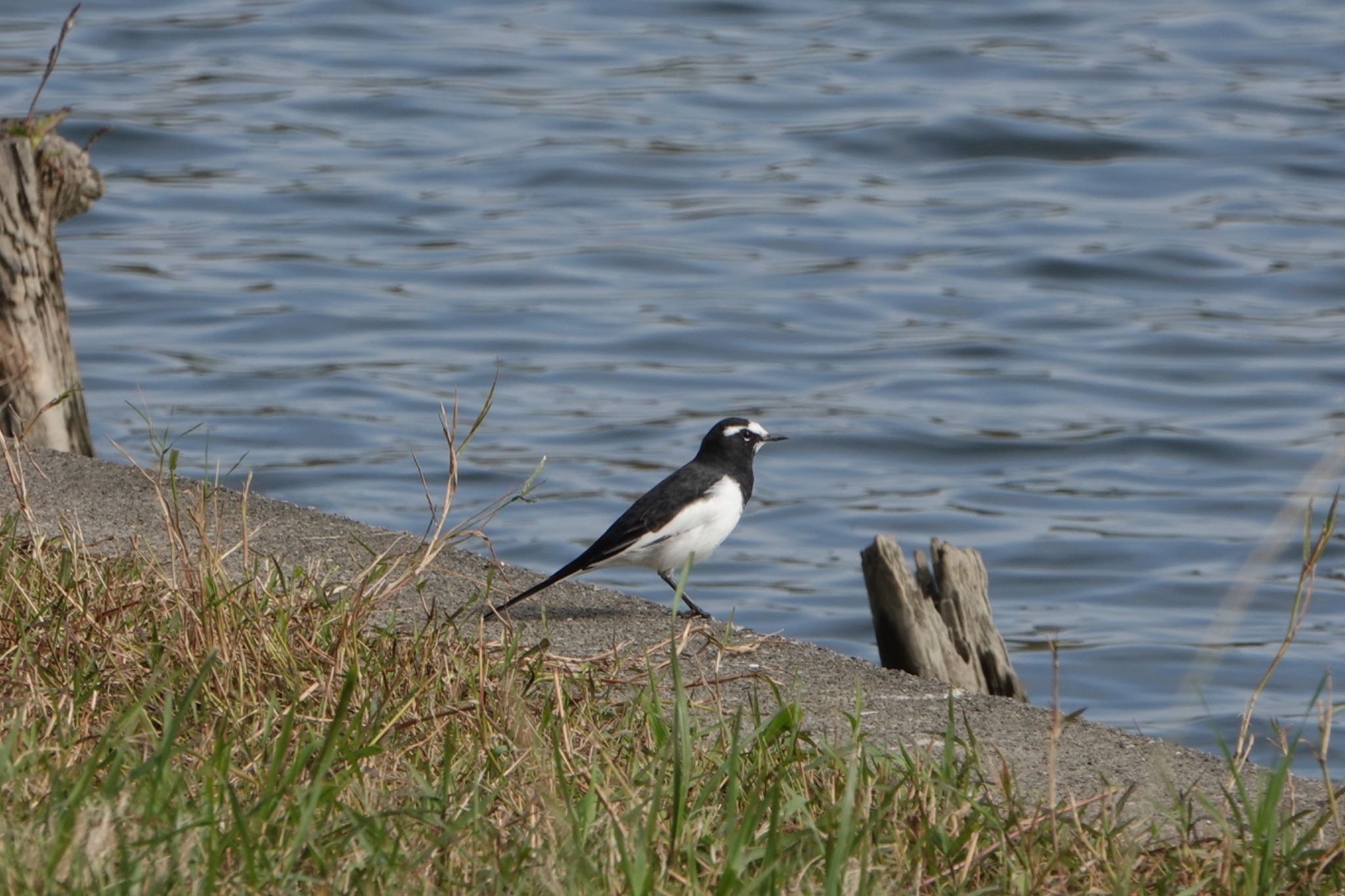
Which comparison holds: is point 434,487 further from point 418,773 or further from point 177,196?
point 418,773

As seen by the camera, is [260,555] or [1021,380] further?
[1021,380]

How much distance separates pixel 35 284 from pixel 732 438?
2.85 meters

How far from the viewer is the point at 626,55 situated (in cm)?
2111

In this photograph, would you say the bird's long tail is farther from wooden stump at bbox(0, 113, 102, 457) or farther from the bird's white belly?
wooden stump at bbox(0, 113, 102, 457)

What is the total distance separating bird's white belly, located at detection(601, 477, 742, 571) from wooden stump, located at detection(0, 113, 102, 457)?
243 cm

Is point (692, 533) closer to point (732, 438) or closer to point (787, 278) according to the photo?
point (732, 438)

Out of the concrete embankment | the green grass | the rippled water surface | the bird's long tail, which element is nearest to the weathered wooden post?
→ the rippled water surface

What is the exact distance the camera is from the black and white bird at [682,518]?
6426 mm

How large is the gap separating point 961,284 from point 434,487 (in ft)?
16.8

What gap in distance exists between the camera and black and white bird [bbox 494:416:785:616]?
253 inches

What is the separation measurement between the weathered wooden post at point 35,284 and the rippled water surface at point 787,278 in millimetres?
447

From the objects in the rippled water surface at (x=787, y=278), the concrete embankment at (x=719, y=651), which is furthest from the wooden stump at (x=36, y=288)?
the concrete embankment at (x=719, y=651)

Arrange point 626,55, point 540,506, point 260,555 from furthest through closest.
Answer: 1. point 626,55
2. point 540,506
3. point 260,555

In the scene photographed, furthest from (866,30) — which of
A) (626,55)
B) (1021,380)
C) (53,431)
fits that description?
(53,431)
